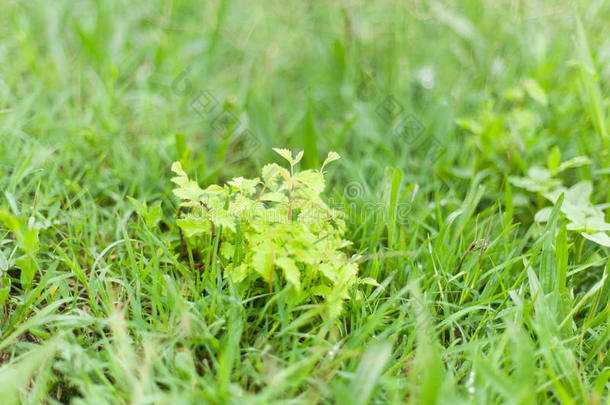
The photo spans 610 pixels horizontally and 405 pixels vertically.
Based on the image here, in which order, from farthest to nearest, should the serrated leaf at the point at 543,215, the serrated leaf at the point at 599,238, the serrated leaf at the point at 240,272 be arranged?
the serrated leaf at the point at 543,215 < the serrated leaf at the point at 599,238 < the serrated leaf at the point at 240,272

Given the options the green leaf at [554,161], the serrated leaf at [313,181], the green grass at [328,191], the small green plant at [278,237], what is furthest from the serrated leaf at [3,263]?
the green leaf at [554,161]

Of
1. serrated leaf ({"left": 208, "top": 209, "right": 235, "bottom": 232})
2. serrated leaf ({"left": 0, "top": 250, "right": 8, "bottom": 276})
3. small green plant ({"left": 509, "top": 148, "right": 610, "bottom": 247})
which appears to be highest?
serrated leaf ({"left": 208, "top": 209, "right": 235, "bottom": 232})

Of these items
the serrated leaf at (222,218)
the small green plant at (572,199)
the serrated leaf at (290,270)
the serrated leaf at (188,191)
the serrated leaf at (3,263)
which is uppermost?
the serrated leaf at (188,191)

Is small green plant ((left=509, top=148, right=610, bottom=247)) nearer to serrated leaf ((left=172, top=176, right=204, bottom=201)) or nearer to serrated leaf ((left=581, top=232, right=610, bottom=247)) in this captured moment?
serrated leaf ((left=581, top=232, right=610, bottom=247))

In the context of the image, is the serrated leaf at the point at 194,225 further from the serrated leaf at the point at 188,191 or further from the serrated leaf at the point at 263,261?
the serrated leaf at the point at 263,261

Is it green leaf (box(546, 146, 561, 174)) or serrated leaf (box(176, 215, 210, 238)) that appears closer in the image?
serrated leaf (box(176, 215, 210, 238))

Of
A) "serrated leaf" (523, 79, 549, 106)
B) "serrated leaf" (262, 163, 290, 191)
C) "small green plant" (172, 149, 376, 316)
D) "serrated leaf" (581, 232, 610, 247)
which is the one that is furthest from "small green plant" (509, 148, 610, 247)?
"serrated leaf" (262, 163, 290, 191)

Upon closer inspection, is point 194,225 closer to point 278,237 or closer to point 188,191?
point 188,191
